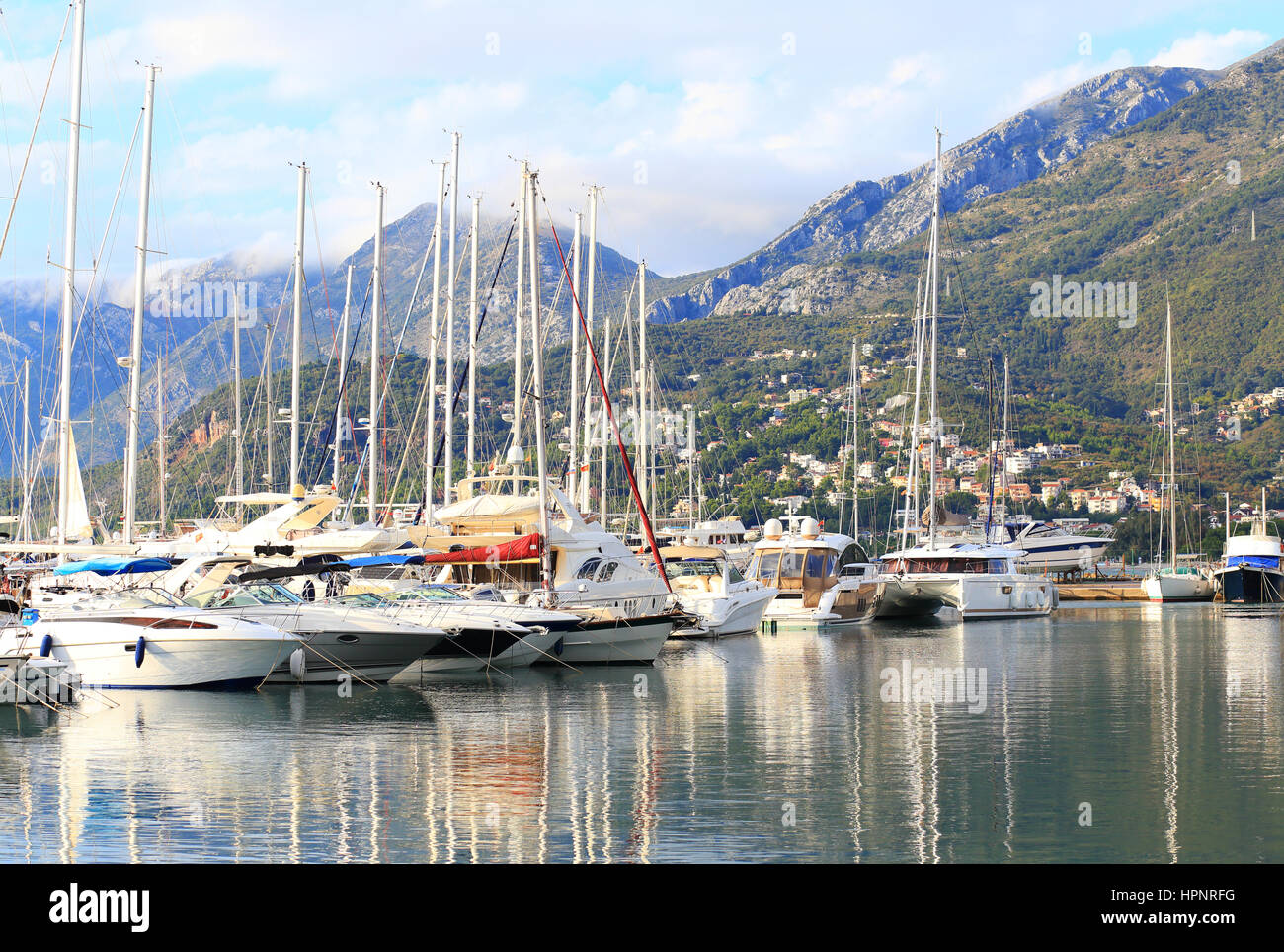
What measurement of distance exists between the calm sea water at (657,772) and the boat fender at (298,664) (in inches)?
14.9

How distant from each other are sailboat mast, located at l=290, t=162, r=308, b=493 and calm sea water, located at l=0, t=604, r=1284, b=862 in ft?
65.6

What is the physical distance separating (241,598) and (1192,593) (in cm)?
6547

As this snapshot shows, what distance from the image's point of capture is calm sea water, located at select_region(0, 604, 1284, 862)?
46.4ft

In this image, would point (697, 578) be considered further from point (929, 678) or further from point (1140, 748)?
point (1140, 748)

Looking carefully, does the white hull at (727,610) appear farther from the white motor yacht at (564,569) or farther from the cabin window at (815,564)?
the white motor yacht at (564,569)

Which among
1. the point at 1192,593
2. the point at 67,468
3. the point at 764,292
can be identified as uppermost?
the point at 764,292

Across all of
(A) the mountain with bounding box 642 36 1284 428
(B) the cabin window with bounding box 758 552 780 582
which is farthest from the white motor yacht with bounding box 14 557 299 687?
(A) the mountain with bounding box 642 36 1284 428

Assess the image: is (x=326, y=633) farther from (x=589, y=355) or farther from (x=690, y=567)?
(x=589, y=355)

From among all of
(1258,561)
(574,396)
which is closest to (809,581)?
(574,396)

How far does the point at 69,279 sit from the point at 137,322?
2.87m

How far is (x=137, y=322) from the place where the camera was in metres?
39.6

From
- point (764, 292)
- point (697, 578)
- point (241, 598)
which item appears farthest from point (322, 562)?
point (764, 292)

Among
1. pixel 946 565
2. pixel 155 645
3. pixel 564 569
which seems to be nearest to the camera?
pixel 155 645
